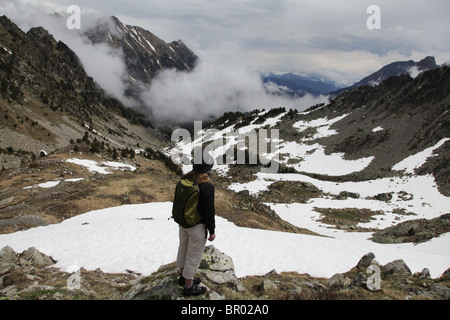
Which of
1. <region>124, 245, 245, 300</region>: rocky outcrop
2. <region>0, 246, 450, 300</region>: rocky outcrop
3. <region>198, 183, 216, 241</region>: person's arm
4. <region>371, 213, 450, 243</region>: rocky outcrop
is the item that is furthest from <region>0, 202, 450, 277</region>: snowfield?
<region>198, 183, 216, 241</region>: person's arm

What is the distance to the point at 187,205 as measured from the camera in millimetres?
6441

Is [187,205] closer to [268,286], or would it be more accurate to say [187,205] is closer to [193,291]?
[193,291]

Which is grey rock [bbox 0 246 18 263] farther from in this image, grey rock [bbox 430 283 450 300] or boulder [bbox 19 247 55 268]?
grey rock [bbox 430 283 450 300]

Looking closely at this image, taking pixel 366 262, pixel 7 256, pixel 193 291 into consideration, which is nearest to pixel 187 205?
pixel 193 291

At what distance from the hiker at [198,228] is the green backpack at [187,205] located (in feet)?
0.27

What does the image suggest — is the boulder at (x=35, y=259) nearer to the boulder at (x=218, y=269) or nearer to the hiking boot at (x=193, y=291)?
the boulder at (x=218, y=269)

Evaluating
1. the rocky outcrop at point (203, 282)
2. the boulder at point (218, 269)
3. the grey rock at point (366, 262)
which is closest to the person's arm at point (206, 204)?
the rocky outcrop at point (203, 282)

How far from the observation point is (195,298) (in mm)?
6863

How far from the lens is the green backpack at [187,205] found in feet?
21.1

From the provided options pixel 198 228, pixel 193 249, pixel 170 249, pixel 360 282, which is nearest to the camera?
pixel 198 228

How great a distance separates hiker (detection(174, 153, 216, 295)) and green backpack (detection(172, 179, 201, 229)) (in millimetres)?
83

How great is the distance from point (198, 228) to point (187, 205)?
2.47 ft

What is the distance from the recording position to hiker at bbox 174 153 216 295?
650cm
